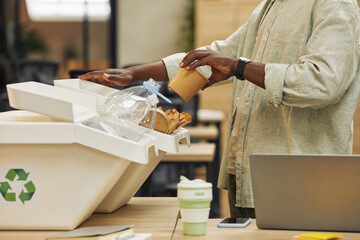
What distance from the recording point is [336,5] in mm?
1533

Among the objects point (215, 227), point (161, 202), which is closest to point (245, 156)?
point (161, 202)

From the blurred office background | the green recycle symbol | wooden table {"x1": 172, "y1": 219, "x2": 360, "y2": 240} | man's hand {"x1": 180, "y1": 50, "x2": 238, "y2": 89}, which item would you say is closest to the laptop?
wooden table {"x1": 172, "y1": 219, "x2": 360, "y2": 240}

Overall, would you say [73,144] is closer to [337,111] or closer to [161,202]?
[161,202]

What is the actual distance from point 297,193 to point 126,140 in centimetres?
39

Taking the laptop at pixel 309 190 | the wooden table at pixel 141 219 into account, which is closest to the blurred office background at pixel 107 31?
the wooden table at pixel 141 219

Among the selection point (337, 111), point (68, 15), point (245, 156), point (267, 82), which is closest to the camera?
point (267, 82)

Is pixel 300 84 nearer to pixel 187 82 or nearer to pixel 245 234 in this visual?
pixel 187 82

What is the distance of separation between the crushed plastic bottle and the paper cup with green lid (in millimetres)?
179

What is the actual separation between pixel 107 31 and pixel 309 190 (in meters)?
7.31

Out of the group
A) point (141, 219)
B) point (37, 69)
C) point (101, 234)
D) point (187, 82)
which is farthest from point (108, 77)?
point (37, 69)

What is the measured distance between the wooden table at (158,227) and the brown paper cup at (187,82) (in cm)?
32

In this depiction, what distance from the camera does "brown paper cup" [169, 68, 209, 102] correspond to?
1.57 m

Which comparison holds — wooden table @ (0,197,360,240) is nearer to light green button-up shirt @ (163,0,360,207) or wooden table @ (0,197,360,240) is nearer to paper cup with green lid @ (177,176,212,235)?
paper cup with green lid @ (177,176,212,235)

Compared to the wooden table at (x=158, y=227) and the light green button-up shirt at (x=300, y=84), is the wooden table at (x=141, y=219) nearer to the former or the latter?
the wooden table at (x=158, y=227)
